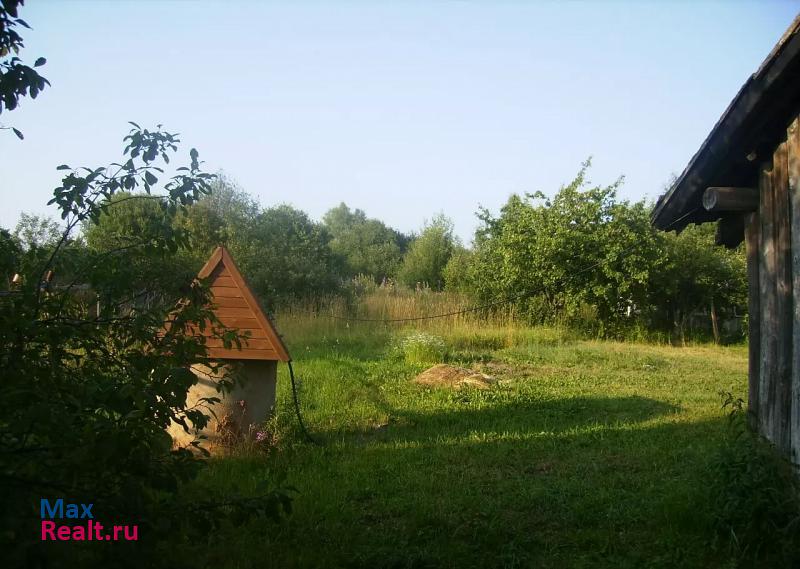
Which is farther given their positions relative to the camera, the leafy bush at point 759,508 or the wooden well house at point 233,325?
the wooden well house at point 233,325

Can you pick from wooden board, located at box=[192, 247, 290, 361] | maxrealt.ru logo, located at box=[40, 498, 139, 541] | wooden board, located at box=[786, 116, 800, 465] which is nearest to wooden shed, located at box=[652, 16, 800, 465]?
wooden board, located at box=[786, 116, 800, 465]

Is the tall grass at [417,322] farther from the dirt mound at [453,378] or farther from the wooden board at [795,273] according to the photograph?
the wooden board at [795,273]

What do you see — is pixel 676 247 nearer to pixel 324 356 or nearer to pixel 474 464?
pixel 324 356

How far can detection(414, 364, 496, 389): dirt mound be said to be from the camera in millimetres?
10836

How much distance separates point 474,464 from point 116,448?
4.57 m

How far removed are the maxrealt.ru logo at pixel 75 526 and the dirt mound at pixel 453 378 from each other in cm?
857

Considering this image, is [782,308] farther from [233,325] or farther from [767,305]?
[233,325]

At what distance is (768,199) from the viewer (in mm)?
4555

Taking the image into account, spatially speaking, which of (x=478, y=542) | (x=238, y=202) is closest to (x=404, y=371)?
(x=478, y=542)

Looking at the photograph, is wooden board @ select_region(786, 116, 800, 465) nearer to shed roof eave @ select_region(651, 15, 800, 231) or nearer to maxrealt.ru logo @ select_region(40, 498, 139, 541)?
shed roof eave @ select_region(651, 15, 800, 231)

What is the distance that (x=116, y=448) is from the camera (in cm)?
229

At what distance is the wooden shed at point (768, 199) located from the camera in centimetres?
403

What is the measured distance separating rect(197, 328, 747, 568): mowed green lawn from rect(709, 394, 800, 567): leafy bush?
0.51 feet

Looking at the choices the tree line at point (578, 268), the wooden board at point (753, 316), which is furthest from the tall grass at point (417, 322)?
the wooden board at point (753, 316)
